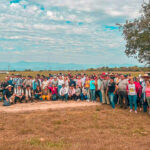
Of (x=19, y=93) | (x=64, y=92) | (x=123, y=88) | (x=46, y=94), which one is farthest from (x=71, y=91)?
(x=123, y=88)

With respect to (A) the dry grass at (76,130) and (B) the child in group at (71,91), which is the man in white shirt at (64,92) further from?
(A) the dry grass at (76,130)

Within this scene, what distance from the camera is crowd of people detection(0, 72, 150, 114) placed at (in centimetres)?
1100

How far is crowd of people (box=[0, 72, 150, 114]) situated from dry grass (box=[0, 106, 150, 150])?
3.85 feet

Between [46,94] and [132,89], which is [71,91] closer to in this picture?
[46,94]

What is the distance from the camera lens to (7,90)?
13188 mm

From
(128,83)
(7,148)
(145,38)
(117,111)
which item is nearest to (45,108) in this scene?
(117,111)

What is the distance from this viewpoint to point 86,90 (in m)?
14.1

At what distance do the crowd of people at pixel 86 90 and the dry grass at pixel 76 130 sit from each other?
3.85ft

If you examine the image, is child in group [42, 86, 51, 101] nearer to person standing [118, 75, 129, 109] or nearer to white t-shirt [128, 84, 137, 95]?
person standing [118, 75, 129, 109]

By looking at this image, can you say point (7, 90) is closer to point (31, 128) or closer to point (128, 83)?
point (31, 128)

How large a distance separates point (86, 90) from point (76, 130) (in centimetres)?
633

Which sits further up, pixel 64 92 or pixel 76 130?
pixel 64 92

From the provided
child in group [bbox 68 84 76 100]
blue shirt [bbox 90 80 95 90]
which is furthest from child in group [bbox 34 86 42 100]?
blue shirt [bbox 90 80 95 90]

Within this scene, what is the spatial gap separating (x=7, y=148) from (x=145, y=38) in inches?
463
